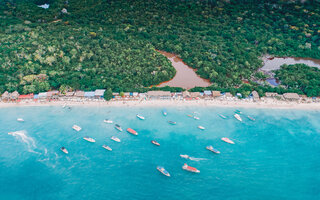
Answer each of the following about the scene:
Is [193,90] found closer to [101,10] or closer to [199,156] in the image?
[199,156]

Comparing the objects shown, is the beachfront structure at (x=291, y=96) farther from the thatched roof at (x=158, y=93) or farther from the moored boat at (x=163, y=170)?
the moored boat at (x=163, y=170)

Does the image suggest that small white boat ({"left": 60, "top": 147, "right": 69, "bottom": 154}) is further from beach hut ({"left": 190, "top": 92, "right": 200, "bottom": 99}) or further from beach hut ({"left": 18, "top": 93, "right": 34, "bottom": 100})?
beach hut ({"left": 190, "top": 92, "right": 200, "bottom": 99})

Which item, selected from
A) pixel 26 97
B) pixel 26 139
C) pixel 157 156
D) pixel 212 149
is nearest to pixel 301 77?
pixel 212 149

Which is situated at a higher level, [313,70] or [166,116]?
[313,70]

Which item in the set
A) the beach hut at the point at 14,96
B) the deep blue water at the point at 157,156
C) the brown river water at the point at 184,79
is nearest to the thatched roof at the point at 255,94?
the deep blue water at the point at 157,156

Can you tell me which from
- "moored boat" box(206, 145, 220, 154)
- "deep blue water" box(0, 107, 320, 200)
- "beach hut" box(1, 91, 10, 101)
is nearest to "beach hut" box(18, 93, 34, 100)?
"beach hut" box(1, 91, 10, 101)

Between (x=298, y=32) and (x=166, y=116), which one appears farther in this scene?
(x=298, y=32)

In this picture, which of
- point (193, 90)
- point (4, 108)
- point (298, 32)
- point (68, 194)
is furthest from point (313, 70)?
point (4, 108)
